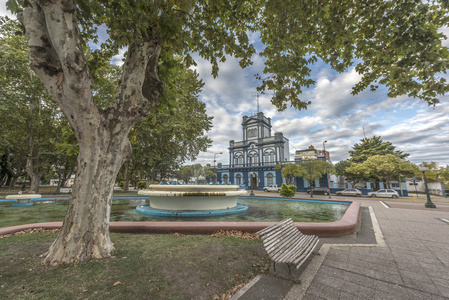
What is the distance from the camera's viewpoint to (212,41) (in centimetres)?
509

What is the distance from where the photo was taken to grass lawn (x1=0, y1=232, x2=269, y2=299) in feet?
7.31

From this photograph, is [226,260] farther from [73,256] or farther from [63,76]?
[63,76]

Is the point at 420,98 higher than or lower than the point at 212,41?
lower

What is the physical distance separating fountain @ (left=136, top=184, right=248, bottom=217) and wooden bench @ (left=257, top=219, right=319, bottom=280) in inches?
153

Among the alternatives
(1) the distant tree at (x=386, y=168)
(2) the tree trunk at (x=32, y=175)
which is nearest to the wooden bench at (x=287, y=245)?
(2) the tree trunk at (x=32, y=175)

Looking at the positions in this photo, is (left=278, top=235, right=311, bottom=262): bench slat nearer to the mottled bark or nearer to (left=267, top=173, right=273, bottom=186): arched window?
the mottled bark

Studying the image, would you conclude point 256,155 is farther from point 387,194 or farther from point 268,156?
point 387,194

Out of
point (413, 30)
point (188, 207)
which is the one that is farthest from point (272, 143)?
point (413, 30)

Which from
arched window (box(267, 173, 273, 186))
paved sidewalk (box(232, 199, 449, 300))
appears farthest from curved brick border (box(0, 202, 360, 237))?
arched window (box(267, 173, 273, 186))

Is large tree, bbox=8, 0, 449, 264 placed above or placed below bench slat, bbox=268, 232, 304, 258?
above

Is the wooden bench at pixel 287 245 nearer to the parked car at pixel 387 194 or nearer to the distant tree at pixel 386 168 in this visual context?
the parked car at pixel 387 194

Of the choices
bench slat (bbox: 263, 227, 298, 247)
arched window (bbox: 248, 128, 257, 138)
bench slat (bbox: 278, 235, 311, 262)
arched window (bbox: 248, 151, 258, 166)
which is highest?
arched window (bbox: 248, 128, 257, 138)

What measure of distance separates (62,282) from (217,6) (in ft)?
21.2

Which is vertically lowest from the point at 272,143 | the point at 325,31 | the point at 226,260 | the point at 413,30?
the point at 226,260
